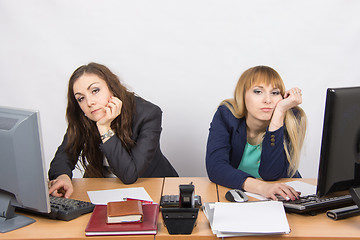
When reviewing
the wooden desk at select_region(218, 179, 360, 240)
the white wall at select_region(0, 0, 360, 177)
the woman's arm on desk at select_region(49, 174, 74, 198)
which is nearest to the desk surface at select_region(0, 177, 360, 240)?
the wooden desk at select_region(218, 179, 360, 240)

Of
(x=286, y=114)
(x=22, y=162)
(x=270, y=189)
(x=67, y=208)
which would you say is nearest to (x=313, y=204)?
(x=270, y=189)

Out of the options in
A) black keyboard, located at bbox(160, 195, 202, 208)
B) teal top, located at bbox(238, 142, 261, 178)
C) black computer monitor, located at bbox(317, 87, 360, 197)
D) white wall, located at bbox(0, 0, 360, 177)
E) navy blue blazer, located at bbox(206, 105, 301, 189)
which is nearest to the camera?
black computer monitor, located at bbox(317, 87, 360, 197)

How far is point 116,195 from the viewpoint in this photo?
6.03ft

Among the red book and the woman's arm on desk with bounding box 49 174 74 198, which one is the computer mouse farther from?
the woman's arm on desk with bounding box 49 174 74 198

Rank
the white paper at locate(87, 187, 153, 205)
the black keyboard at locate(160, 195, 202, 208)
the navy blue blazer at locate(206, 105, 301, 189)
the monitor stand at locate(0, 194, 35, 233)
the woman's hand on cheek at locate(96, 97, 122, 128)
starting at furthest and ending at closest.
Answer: the woman's hand on cheek at locate(96, 97, 122, 128) < the navy blue blazer at locate(206, 105, 301, 189) < the white paper at locate(87, 187, 153, 205) < the black keyboard at locate(160, 195, 202, 208) < the monitor stand at locate(0, 194, 35, 233)

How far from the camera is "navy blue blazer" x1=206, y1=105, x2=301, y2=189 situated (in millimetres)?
1983

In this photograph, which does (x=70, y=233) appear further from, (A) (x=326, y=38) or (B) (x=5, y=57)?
(A) (x=326, y=38)

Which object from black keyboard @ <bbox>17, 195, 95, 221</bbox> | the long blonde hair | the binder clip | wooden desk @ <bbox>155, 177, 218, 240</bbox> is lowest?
wooden desk @ <bbox>155, 177, 218, 240</bbox>

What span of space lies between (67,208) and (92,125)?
0.81 m

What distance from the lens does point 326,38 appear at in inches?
136

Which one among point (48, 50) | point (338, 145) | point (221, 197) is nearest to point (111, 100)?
point (221, 197)

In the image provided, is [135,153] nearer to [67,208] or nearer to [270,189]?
[67,208]

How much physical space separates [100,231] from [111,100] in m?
0.91

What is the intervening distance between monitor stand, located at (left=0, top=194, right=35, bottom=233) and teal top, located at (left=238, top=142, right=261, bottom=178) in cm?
121
